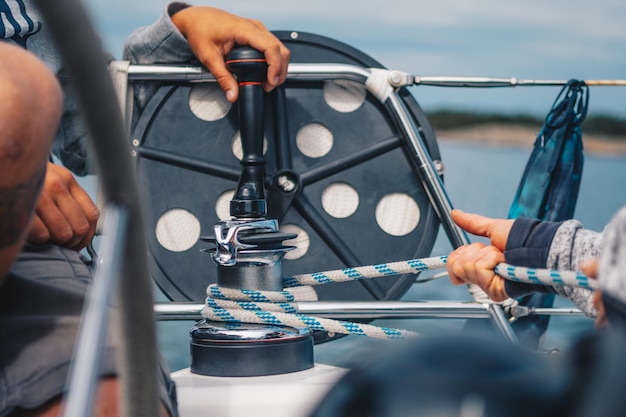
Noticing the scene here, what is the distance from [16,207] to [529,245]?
0.62 meters

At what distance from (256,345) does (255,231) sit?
18 centimetres

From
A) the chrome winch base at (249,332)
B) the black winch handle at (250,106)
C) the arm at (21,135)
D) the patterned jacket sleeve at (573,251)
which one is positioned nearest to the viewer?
the arm at (21,135)

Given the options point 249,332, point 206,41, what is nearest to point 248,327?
point 249,332

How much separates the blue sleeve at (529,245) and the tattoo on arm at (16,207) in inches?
23.3

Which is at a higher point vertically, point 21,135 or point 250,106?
point 250,106

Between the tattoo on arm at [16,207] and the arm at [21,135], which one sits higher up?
the arm at [21,135]

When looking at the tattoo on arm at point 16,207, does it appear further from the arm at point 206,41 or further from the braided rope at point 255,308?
the arm at point 206,41

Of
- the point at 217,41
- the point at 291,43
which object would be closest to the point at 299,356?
the point at 217,41

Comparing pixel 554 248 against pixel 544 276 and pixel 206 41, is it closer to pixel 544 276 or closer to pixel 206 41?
pixel 544 276

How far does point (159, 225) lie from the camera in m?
1.93

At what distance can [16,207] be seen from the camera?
2.56 ft

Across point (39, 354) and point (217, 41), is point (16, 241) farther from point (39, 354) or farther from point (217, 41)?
point (217, 41)

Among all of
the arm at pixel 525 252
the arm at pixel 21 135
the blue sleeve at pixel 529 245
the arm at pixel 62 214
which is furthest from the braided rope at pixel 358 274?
the arm at pixel 21 135

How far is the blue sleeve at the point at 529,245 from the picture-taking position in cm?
Result: 107
